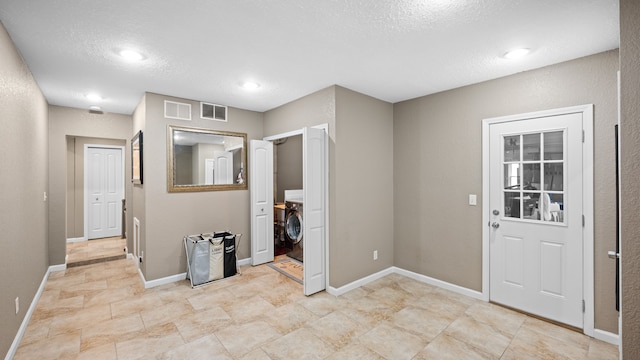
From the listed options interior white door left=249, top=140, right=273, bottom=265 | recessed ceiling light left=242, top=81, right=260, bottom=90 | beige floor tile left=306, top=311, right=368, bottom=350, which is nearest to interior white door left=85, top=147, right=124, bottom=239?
interior white door left=249, top=140, right=273, bottom=265

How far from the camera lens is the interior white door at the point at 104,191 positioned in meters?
6.15

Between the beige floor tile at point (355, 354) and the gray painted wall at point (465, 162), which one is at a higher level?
the gray painted wall at point (465, 162)

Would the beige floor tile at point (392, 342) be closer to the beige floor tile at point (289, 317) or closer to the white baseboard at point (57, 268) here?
the beige floor tile at point (289, 317)

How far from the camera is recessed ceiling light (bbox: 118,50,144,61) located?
2449 mm

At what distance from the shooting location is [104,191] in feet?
20.7

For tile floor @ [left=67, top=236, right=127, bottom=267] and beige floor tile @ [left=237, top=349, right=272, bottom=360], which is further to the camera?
tile floor @ [left=67, top=236, right=127, bottom=267]

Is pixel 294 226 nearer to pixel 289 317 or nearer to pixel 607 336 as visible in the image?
pixel 289 317

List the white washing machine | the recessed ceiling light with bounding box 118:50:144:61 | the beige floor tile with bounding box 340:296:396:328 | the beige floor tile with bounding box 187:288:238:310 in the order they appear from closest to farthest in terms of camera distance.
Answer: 1. the recessed ceiling light with bounding box 118:50:144:61
2. the beige floor tile with bounding box 340:296:396:328
3. the beige floor tile with bounding box 187:288:238:310
4. the white washing machine

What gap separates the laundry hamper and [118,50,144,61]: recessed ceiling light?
223cm

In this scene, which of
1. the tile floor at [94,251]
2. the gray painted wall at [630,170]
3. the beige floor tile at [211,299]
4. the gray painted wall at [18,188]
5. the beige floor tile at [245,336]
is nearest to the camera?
the gray painted wall at [630,170]

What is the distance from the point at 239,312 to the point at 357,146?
91.6 inches

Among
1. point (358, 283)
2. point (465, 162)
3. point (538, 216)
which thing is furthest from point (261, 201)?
point (538, 216)

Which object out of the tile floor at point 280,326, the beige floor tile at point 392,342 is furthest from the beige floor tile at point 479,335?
the beige floor tile at point 392,342

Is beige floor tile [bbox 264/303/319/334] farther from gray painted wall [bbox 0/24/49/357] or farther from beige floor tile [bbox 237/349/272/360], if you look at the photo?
gray painted wall [bbox 0/24/49/357]
